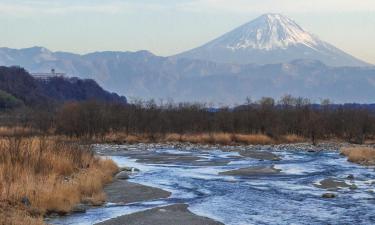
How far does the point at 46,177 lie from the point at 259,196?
8.72 meters

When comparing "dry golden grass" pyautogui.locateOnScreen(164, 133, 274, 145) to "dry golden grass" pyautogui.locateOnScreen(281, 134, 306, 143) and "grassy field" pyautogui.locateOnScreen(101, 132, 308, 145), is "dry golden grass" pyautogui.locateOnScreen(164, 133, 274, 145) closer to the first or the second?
"grassy field" pyautogui.locateOnScreen(101, 132, 308, 145)

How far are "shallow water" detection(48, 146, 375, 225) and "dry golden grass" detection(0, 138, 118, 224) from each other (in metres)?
0.89

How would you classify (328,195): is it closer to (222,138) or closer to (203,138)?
(222,138)

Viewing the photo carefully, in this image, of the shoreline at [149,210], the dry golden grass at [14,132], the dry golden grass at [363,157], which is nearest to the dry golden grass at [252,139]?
the dry golden grass at [363,157]

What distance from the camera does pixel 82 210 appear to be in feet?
63.4

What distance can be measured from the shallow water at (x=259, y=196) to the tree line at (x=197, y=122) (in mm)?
36705

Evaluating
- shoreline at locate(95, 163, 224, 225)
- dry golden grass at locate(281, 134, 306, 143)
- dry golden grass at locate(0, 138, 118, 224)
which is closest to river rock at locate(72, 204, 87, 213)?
dry golden grass at locate(0, 138, 118, 224)

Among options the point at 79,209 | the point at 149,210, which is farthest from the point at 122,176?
the point at 79,209

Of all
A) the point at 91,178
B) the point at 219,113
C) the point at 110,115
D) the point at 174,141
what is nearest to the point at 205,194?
the point at 91,178

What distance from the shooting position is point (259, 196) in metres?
24.6

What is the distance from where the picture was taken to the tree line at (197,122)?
75375 mm

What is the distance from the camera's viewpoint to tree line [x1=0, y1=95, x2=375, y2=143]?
7538 cm

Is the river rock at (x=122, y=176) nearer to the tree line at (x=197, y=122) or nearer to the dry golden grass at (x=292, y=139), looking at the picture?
the tree line at (x=197, y=122)

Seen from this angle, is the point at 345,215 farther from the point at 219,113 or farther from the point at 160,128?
the point at 219,113
